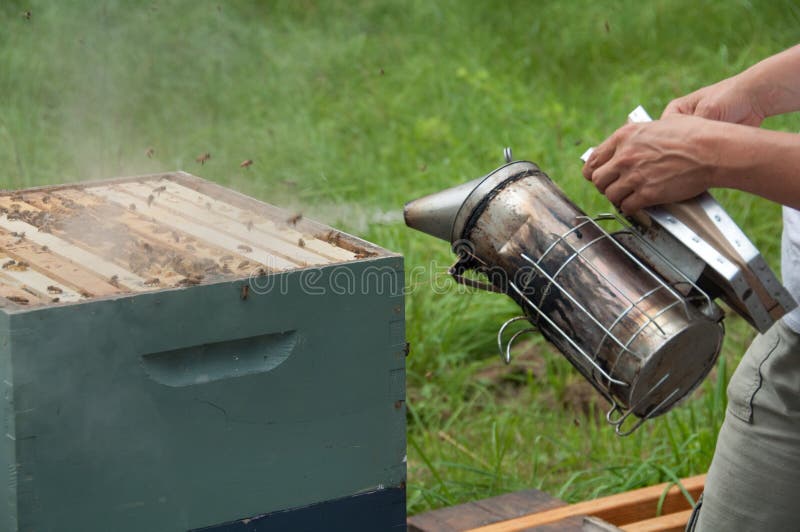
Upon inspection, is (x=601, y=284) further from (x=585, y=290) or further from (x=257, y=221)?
(x=257, y=221)

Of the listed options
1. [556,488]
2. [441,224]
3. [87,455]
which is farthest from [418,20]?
[87,455]

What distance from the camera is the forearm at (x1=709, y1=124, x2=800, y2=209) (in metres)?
1.46

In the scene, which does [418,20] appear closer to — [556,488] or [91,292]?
[556,488]

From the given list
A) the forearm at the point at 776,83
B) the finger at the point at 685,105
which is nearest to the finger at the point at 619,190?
the finger at the point at 685,105

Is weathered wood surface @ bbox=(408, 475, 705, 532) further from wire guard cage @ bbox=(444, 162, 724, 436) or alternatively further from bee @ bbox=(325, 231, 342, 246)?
bee @ bbox=(325, 231, 342, 246)

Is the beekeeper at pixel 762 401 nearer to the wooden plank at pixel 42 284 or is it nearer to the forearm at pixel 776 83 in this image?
the forearm at pixel 776 83

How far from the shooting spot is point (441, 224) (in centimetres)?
162

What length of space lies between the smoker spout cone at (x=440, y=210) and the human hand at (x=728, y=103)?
0.44 m

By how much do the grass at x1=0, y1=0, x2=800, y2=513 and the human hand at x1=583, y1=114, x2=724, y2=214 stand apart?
0.80m

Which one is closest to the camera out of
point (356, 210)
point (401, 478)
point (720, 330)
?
point (720, 330)

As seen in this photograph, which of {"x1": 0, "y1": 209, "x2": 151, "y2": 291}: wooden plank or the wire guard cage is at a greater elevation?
{"x1": 0, "y1": 209, "x2": 151, "y2": 291}: wooden plank

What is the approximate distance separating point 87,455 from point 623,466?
145cm

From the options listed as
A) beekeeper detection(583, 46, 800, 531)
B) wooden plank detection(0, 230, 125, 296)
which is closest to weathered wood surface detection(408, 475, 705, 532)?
beekeeper detection(583, 46, 800, 531)

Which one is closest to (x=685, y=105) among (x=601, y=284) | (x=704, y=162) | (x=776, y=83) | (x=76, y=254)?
(x=776, y=83)
